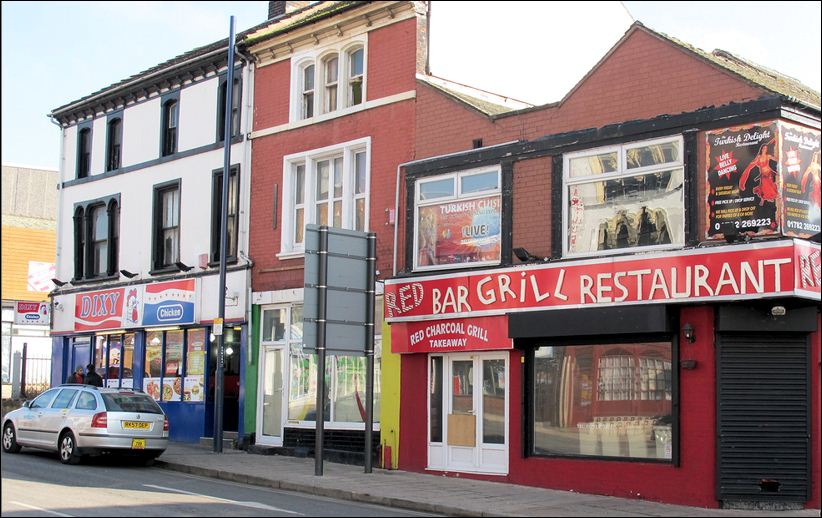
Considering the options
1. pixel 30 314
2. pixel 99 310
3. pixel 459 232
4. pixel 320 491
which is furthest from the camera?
pixel 30 314

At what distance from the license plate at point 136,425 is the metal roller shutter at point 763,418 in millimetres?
10331

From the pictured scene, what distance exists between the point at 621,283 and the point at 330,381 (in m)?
7.43

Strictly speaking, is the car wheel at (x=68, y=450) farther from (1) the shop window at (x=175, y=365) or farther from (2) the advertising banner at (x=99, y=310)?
(2) the advertising banner at (x=99, y=310)

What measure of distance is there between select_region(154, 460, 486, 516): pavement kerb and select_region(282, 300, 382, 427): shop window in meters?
3.01

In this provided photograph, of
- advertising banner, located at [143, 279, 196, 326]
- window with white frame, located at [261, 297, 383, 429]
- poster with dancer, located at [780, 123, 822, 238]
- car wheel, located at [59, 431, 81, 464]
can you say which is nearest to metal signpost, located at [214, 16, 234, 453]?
window with white frame, located at [261, 297, 383, 429]

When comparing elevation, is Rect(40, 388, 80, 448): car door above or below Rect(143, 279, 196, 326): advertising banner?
below

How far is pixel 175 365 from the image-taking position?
25625 millimetres

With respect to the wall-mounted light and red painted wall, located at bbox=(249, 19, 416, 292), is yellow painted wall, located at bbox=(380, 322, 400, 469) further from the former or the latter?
the wall-mounted light

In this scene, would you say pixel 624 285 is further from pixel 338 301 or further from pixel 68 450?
pixel 68 450

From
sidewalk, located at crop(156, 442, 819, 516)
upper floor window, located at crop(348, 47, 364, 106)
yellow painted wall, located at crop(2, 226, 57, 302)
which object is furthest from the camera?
yellow painted wall, located at crop(2, 226, 57, 302)

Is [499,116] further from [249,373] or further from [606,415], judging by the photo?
[249,373]

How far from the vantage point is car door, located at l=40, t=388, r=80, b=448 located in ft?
64.8

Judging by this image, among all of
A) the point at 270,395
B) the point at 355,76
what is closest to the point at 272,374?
the point at 270,395

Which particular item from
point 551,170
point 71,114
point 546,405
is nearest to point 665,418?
point 546,405
